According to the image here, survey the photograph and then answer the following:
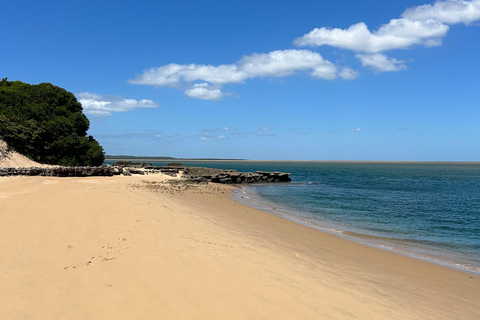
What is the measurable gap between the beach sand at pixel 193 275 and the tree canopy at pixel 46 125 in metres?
25.4

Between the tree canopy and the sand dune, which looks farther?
the tree canopy

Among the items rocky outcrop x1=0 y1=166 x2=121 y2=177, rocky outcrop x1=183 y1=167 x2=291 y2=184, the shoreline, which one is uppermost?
rocky outcrop x1=0 y1=166 x2=121 y2=177

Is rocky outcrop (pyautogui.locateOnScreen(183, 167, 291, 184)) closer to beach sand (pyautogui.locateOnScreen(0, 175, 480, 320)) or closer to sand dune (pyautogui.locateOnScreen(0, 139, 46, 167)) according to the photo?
sand dune (pyautogui.locateOnScreen(0, 139, 46, 167))

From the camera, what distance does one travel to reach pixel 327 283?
6355 mm

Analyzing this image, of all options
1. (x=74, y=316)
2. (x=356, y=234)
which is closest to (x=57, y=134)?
(x=356, y=234)

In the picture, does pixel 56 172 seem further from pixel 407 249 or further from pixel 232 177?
pixel 407 249

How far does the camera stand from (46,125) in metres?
34.2

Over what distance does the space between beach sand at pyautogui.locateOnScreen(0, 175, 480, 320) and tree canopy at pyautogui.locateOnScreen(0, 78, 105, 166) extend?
83.3ft

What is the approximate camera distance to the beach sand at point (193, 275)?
15.0ft

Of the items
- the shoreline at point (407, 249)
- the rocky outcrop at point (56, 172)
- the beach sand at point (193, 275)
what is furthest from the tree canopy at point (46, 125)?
the shoreline at point (407, 249)

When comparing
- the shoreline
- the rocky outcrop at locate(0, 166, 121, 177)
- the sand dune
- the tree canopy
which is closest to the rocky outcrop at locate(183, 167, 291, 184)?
the rocky outcrop at locate(0, 166, 121, 177)

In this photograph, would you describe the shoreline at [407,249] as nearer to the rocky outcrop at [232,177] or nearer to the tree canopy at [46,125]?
the rocky outcrop at [232,177]

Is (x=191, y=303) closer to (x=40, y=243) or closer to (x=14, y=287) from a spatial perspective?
(x=14, y=287)

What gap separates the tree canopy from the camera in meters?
31.3
